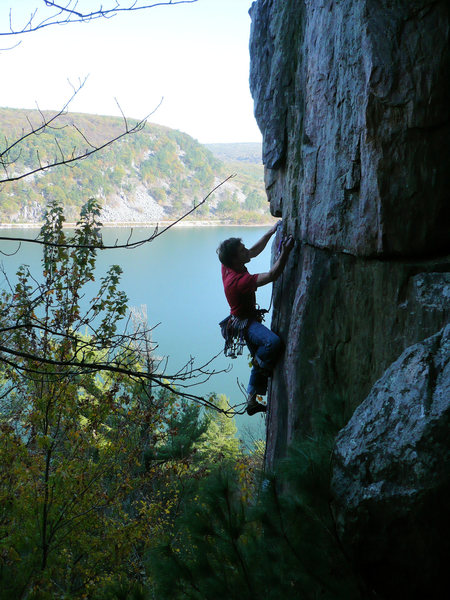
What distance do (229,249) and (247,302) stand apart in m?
0.55

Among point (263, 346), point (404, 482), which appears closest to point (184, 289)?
point (263, 346)

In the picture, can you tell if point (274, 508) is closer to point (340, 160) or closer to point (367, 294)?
point (367, 294)

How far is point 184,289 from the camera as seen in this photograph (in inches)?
2247

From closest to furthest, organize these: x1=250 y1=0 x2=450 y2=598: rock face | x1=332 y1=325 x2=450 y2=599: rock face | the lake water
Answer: x1=332 y1=325 x2=450 y2=599: rock face, x1=250 y1=0 x2=450 y2=598: rock face, the lake water

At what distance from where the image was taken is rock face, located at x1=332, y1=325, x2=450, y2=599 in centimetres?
199

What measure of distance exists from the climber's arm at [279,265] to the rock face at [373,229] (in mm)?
86

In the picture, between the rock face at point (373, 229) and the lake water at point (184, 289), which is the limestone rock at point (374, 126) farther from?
the lake water at point (184, 289)

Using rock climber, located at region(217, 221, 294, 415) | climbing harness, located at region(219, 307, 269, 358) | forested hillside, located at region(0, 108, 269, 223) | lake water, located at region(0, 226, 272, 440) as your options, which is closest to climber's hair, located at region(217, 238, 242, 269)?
rock climber, located at region(217, 221, 294, 415)

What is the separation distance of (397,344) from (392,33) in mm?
1861

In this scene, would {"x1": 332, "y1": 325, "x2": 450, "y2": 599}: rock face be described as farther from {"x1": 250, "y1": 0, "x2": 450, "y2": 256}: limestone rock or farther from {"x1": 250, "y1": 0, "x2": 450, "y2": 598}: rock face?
{"x1": 250, "y1": 0, "x2": 450, "y2": 256}: limestone rock

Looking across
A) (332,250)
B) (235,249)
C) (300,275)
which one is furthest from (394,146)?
(235,249)

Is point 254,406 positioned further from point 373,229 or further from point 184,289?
point 184,289

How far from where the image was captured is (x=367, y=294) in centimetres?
362

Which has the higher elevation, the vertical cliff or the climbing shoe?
the vertical cliff
